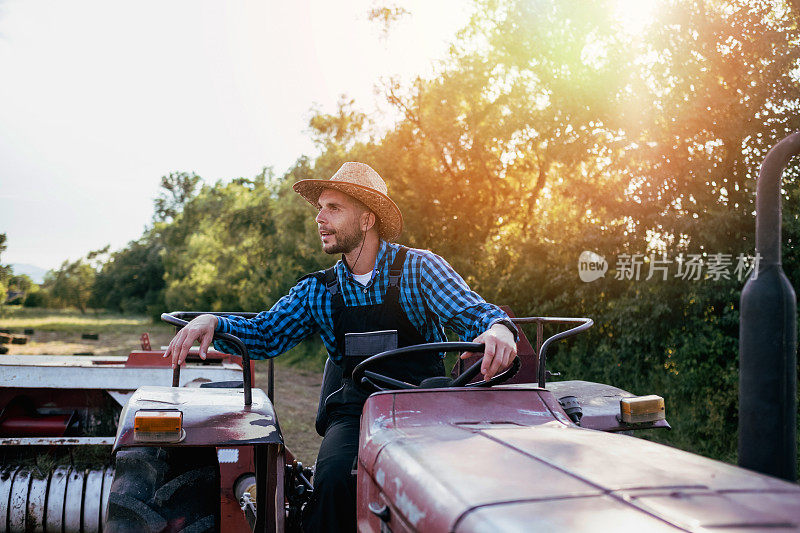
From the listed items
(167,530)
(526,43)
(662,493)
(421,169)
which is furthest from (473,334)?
(421,169)

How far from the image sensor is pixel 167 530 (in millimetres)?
2385

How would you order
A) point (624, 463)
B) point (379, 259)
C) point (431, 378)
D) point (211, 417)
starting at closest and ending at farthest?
point (624, 463)
point (431, 378)
point (211, 417)
point (379, 259)

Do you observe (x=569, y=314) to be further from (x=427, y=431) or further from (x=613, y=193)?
(x=427, y=431)

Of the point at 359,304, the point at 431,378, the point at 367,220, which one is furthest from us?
the point at 367,220

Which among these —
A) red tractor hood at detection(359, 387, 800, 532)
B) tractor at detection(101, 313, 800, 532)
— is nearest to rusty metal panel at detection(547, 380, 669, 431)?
tractor at detection(101, 313, 800, 532)

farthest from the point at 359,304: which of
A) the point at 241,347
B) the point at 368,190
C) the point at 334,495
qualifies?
the point at 334,495

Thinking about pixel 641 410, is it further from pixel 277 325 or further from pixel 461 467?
pixel 461 467

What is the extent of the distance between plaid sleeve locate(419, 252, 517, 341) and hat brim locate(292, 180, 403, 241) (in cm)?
29

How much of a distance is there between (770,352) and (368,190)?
215cm

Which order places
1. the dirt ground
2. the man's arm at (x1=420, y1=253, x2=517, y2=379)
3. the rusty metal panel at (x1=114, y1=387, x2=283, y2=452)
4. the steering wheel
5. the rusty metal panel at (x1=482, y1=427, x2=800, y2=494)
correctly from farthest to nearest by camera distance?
1. the dirt ground
2. the man's arm at (x1=420, y1=253, x2=517, y2=379)
3. the rusty metal panel at (x1=114, y1=387, x2=283, y2=452)
4. the steering wheel
5. the rusty metal panel at (x1=482, y1=427, x2=800, y2=494)

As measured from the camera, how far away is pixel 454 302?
3082 millimetres

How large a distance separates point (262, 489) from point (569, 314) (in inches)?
284

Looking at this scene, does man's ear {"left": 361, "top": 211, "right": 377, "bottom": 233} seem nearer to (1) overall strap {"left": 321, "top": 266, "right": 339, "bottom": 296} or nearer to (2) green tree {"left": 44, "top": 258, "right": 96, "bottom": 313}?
(1) overall strap {"left": 321, "top": 266, "right": 339, "bottom": 296}

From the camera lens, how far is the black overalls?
8.13 ft
